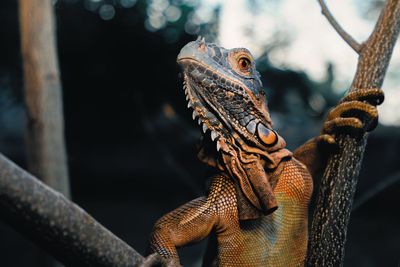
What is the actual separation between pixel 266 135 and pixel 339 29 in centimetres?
69

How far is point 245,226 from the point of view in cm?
215

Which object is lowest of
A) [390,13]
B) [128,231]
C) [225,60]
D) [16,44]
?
[128,231]

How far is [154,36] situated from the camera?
6.97 metres

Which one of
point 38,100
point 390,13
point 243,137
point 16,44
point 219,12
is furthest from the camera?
point 16,44

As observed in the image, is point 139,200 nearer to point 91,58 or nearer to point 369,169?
point 91,58

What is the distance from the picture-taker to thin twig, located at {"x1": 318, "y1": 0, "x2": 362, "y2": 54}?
7.71 ft

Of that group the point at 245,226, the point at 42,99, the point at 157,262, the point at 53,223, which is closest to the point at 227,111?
the point at 245,226

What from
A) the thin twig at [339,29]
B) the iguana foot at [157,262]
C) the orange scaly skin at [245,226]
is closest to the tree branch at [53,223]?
the iguana foot at [157,262]

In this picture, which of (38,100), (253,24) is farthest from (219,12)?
(38,100)

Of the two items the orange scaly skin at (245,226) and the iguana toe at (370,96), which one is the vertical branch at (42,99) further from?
the iguana toe at (370,96)

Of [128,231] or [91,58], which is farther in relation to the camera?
[128,231]

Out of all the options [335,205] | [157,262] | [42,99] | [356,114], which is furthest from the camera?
[42,99]

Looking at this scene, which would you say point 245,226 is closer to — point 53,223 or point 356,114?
point 356,114

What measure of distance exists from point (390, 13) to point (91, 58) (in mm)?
5183
